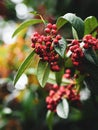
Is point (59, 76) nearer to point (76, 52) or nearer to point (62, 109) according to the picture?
point (62, 109)

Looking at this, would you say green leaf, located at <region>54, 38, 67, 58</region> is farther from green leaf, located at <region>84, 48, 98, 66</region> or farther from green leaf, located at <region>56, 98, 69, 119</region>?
green leaf, located at <region>56, 98, 69, 119</region>

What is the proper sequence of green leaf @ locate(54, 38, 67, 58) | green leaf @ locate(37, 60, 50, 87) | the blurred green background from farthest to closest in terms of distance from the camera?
the blurred green background < green leaf @ locate(37, 60, 50, 87) < green leaf @ locate(54, 38, 67, 58)

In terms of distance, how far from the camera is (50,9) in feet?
11.2

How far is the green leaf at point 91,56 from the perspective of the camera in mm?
1452

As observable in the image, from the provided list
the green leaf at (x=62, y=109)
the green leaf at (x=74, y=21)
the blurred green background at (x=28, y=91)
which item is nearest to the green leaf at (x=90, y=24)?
the green leaf at (x=74, y=21)

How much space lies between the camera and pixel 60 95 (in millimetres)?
1836

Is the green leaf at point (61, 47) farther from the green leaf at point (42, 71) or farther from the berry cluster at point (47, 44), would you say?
the green leaf at point (42, 71)

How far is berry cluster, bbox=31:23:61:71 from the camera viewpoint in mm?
1462

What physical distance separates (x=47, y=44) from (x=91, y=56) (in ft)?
0.58

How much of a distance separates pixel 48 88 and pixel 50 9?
3.11ft

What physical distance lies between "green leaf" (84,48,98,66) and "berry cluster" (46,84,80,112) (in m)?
0.36

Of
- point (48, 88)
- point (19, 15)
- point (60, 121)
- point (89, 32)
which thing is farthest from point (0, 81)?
point (89, 32)

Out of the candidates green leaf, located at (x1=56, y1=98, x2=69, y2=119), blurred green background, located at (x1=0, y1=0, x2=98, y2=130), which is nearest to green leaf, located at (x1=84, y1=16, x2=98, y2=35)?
green leaf, located at (x1=56, y1=98, x2=69, y2=119)

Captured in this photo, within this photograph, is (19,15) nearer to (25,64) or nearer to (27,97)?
(27,97)
